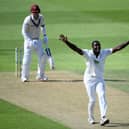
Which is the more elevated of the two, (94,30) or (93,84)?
(94,30)

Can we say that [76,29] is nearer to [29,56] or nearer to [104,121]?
[29,56]

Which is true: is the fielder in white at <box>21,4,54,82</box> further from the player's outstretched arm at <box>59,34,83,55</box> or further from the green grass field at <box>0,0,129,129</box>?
the player's outstretched arm at <box>59,34,83,55</box>

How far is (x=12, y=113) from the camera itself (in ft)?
60.5

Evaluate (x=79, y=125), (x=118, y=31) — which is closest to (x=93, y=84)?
(x=79, y=125)

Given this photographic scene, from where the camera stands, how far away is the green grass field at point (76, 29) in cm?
2561

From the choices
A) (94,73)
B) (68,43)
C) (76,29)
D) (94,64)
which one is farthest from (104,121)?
(76,29)

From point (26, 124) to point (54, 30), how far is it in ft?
54.3

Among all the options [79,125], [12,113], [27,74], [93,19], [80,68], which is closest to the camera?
[79,125]

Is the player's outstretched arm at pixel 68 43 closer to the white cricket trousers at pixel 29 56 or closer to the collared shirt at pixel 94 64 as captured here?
the collared shirt at pixel 94 64

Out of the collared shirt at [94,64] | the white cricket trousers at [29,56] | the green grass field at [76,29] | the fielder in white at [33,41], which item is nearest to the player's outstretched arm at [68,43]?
the collared shirt at [94,64]

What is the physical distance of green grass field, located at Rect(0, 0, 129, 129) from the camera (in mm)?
25609

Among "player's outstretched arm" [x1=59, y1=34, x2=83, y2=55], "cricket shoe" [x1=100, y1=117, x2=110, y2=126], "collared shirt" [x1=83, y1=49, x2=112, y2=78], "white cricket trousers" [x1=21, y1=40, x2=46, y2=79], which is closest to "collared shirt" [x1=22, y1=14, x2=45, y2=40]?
"white cricket trousers" [x1=21, y1=40, x2=46, y2=79]

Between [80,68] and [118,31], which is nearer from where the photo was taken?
[80,68]

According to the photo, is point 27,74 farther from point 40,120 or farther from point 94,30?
point 94,30
